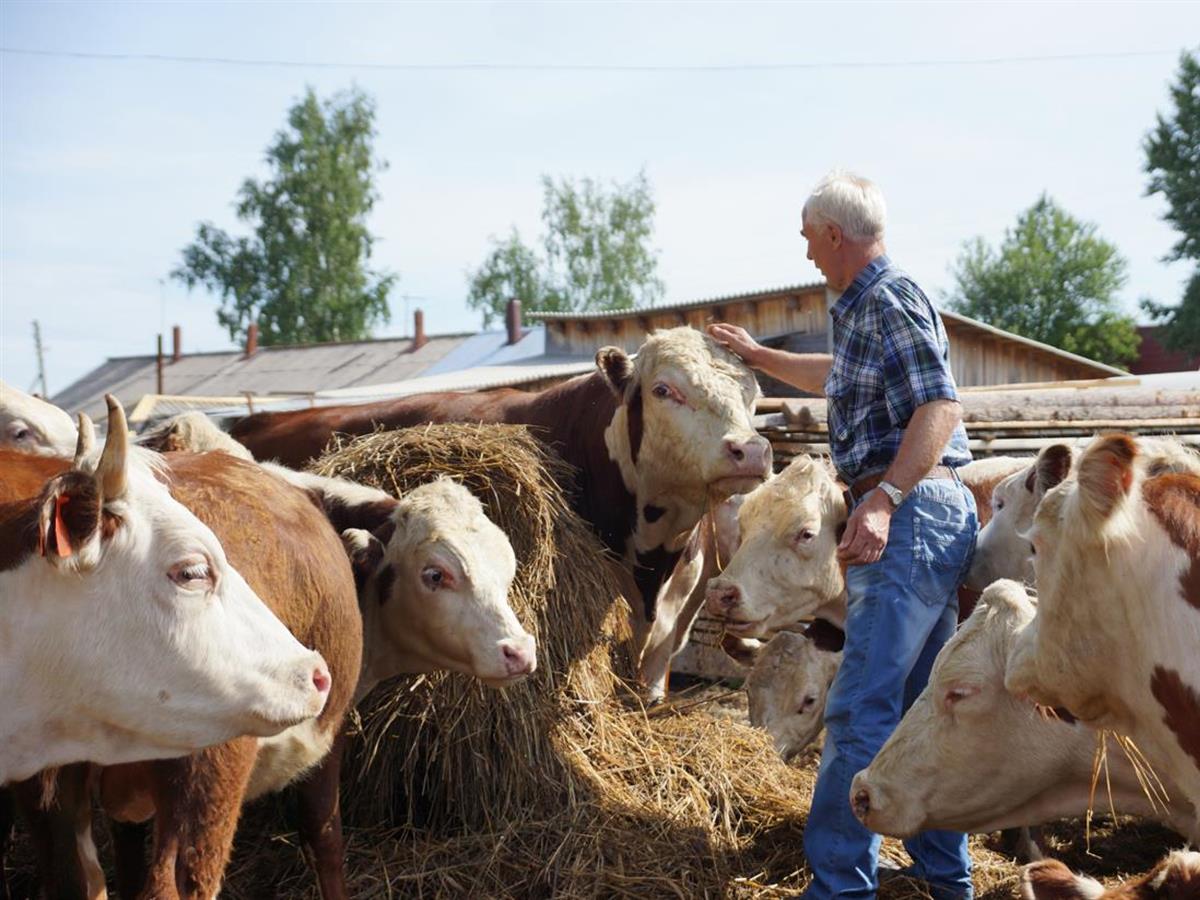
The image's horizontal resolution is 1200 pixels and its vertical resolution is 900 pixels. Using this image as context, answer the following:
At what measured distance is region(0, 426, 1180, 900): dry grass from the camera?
4711 millimetres

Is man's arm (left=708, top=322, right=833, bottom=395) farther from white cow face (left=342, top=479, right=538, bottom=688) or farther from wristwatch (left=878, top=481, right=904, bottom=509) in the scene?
white cow face (left=342, top=479, right=538, bottom=688)

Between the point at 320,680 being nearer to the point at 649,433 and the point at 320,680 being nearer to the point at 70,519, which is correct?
the point at 70,519

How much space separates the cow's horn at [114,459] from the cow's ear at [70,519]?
0.17 feet

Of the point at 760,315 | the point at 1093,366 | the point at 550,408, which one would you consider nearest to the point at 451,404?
the point at 550,408

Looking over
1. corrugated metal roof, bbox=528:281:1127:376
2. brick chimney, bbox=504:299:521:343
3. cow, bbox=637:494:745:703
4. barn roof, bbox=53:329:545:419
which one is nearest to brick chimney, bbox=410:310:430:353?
barn roof, bbox=53:329:545:419

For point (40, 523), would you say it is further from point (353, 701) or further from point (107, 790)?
→ point (353, 701)

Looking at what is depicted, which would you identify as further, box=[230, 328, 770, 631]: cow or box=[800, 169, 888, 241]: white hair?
box=[230, 328, 770, 631]: cow

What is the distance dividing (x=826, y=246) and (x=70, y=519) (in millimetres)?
2733

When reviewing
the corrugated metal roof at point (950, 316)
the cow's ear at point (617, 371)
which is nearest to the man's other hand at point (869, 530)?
the cow's ear at point (617, 371)

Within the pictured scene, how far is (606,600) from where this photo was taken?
5715 millimetres

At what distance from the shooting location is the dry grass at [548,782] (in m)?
4.71

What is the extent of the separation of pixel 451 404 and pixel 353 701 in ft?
7.70

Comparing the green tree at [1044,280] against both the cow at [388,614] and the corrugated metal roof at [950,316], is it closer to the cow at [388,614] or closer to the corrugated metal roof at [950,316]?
the corrugated metal roof at [950,316]

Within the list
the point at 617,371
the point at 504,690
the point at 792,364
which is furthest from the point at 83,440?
Answer: the point at 617,371
